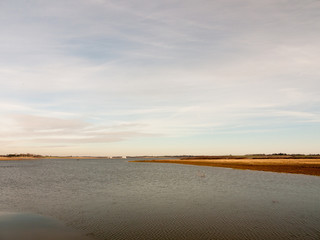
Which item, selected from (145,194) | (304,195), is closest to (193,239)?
(145,194)

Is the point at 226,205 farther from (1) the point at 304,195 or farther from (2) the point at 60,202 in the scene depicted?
(2) the point at 60,202

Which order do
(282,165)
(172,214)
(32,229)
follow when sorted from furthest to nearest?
(282,165) < (172,214) < (32,229)

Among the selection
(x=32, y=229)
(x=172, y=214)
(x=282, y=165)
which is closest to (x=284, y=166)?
(x=282, y=165)

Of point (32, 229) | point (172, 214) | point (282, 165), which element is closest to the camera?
point (32, 229)

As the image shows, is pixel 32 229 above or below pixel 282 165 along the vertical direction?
above

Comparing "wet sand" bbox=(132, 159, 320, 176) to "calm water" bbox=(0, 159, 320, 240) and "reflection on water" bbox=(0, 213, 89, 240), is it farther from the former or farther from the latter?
"reflection on water" bbox=(0, 213, 89, 240)

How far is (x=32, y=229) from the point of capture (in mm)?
16047

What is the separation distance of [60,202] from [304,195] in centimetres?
2804

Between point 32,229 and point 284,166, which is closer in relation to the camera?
point 32,229

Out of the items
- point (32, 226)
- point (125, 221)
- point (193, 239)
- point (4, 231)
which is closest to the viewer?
point (193, 239)

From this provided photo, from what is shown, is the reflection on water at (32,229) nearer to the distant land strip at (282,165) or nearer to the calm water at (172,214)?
the calm water at (172,214)

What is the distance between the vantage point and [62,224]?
56.5ft

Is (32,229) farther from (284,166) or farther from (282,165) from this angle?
(282,165)

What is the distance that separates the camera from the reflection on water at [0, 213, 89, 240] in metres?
14.5
